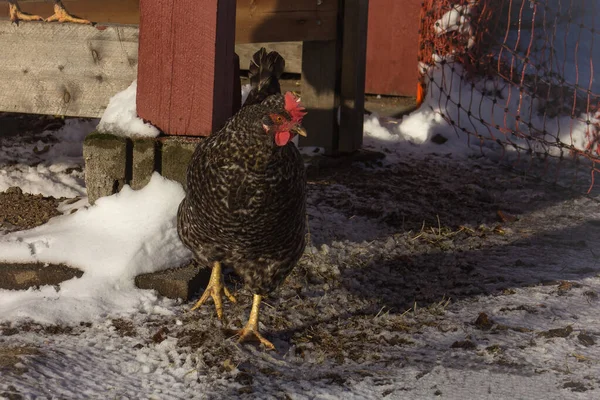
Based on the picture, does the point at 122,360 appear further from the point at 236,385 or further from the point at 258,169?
the point at 258,169

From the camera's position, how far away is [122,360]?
107 inches

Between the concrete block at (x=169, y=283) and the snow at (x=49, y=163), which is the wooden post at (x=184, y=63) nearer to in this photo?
the concrete block at (x=169, y=283)

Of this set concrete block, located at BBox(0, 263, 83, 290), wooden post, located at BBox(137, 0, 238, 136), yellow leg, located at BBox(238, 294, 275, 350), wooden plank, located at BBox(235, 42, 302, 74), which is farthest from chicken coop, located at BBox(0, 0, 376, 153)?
wooden plank, located at BBox(235, 42, 302, 74)

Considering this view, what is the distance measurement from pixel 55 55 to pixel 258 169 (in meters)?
1.76

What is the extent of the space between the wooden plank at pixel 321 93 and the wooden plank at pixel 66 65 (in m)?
1.99

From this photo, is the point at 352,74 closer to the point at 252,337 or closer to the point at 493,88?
the point at 493,88

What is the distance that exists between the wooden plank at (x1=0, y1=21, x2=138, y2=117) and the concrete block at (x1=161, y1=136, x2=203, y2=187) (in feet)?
1.54

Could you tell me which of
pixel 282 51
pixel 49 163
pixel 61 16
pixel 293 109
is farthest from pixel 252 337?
pixel 282 51

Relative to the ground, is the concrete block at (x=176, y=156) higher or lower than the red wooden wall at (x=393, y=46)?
lower

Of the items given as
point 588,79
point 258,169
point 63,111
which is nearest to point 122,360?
point 258,169

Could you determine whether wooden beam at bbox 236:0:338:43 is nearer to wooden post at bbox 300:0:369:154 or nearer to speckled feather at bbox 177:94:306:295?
wooden post at bbox 300:0:369:154

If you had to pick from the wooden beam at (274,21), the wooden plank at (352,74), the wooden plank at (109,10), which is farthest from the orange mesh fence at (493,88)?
the wooden plank at (109,10)

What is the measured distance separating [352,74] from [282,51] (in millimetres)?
1416

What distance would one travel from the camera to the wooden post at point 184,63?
3600 mm
